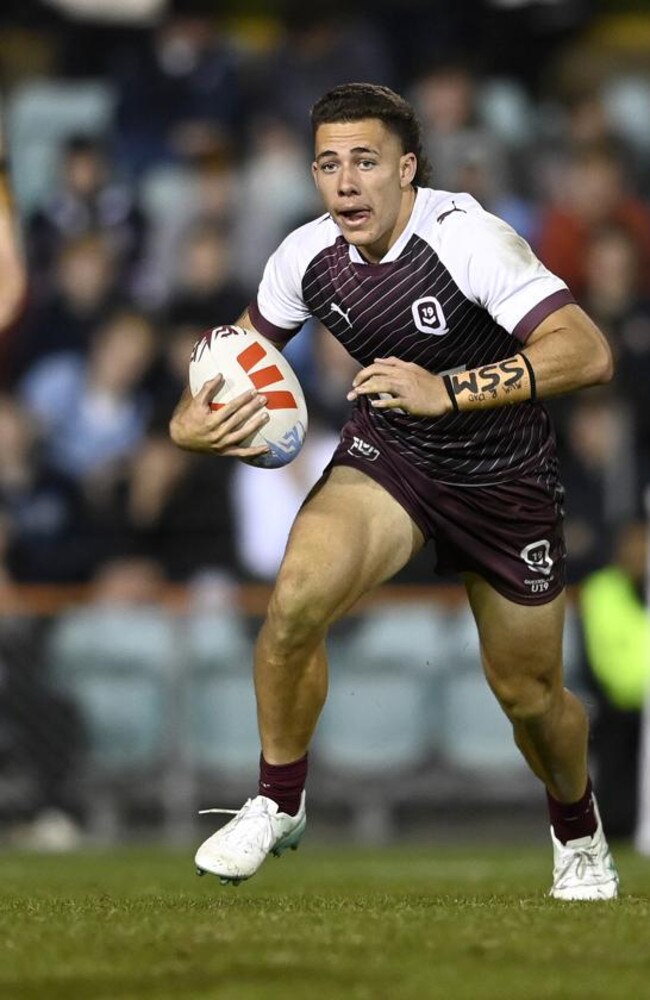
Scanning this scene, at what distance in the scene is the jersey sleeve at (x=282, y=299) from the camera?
21.9 feet

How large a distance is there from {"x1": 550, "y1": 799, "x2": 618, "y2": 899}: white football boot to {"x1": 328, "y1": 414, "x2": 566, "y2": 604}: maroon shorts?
913 millimetres

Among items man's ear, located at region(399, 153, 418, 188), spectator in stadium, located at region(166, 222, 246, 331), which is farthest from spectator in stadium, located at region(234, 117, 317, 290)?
man's ear, located at region(399, 153, 418, 188)

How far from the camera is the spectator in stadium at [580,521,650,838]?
11.6 meters

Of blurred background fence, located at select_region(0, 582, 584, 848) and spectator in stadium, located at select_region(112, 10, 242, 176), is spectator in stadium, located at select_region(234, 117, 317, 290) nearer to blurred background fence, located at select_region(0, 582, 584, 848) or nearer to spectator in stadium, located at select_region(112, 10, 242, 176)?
spectator in stadium, located at select_region(112, 10, 242, 176)

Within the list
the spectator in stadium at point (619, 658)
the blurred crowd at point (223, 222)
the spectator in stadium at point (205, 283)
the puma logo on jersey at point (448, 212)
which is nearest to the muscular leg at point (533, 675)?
the puma logo on jersey at point (448, 212)

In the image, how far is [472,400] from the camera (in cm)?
602

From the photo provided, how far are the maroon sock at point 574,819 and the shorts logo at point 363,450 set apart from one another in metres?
1.33

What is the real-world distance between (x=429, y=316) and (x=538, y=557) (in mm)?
877

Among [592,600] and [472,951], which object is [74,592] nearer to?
[592,600]

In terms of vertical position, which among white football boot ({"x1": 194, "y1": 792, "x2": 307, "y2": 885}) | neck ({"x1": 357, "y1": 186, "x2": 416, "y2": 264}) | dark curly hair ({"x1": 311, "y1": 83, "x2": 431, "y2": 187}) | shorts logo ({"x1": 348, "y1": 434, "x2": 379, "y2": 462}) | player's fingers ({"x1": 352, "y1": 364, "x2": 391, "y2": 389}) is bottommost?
white football boot ({"x1": 194, "y1": 792, "x2": 307, "y2": 885})

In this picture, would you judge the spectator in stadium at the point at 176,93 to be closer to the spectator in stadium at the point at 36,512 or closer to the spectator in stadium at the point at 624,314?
the spectator in stadium at the point at 36,512

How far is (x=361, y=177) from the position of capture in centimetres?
634

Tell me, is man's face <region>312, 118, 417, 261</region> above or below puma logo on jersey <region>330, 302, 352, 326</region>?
above

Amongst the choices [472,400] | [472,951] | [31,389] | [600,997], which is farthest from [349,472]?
[31,389]
